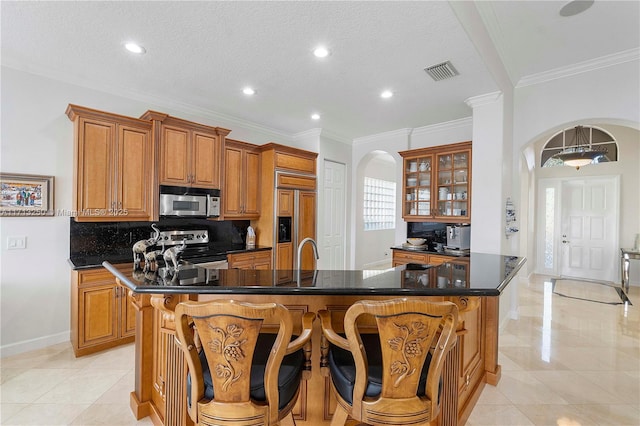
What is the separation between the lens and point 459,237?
4.12 metres

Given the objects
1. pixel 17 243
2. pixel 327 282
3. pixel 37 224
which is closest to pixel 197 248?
pixel 37 224

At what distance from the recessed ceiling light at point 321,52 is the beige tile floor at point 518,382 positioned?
3084mm

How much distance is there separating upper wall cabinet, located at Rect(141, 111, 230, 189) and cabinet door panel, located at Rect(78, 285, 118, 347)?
1325 millimetres

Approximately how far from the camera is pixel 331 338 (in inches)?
50.8

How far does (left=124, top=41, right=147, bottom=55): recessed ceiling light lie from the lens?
254cm

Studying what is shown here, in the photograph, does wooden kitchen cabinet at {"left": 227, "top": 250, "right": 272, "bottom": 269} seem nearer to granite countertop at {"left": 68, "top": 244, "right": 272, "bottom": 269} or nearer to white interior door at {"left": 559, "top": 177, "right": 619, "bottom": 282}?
granite countertop at {"left": 68, "top": 244, "right": 272, "bottom": 269}

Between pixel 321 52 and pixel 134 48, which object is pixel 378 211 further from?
pixel 134 48

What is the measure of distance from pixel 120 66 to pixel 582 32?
4.45 metres

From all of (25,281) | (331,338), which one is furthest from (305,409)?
(25,281)

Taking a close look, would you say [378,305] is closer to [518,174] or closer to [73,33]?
[73,33]

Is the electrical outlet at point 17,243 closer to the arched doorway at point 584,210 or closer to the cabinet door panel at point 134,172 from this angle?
the cabinet door panel at point 134,172

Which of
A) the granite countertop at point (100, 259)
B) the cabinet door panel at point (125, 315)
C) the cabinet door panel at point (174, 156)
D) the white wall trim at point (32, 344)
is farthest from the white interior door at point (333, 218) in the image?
the white wall trim at point (32, 344)

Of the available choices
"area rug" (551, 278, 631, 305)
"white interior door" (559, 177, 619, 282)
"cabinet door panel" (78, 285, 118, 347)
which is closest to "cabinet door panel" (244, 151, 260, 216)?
"cabinet door panel" (78, 285, 118, 347)

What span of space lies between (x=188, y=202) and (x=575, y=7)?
4292 mm
